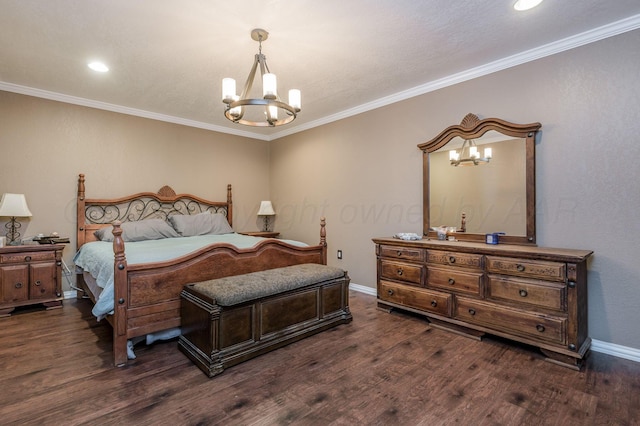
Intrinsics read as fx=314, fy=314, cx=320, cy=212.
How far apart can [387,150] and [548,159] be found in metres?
1.71

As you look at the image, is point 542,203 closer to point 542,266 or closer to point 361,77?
point 542,266

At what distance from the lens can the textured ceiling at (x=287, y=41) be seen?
2.19 meters

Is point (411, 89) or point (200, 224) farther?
point (200, 224)

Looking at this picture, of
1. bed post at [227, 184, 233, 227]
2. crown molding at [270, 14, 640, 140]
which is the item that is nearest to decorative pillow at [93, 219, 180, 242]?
bed post at [227, 184, 233, 227]

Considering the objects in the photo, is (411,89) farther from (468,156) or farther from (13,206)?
(13,206)

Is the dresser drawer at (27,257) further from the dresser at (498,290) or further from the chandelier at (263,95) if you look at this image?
the dresser at (498,290)

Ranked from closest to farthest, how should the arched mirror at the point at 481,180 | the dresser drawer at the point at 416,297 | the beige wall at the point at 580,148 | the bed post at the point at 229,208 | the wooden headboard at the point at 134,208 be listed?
1. the beige wall at the point at 580,148
2. the arched mirror at the point at 481,180
3. the dresser drawer at the point at 416,297
4. the wooden headboard at the point at 134,208
5. the bed post at the point at 229,208

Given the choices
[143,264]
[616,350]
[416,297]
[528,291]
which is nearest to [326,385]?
[416,297]

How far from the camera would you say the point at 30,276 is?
3.38 metres

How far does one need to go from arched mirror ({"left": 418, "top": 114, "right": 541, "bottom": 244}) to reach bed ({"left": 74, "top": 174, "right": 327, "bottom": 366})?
143 cm

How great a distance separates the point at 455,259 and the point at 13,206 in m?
4.57

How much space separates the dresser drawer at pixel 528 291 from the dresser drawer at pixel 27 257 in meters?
4.50

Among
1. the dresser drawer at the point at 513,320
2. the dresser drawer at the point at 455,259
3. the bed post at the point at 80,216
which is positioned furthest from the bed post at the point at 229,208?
the dresser drawer at the point at 513,320

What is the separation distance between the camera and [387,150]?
3.97m
